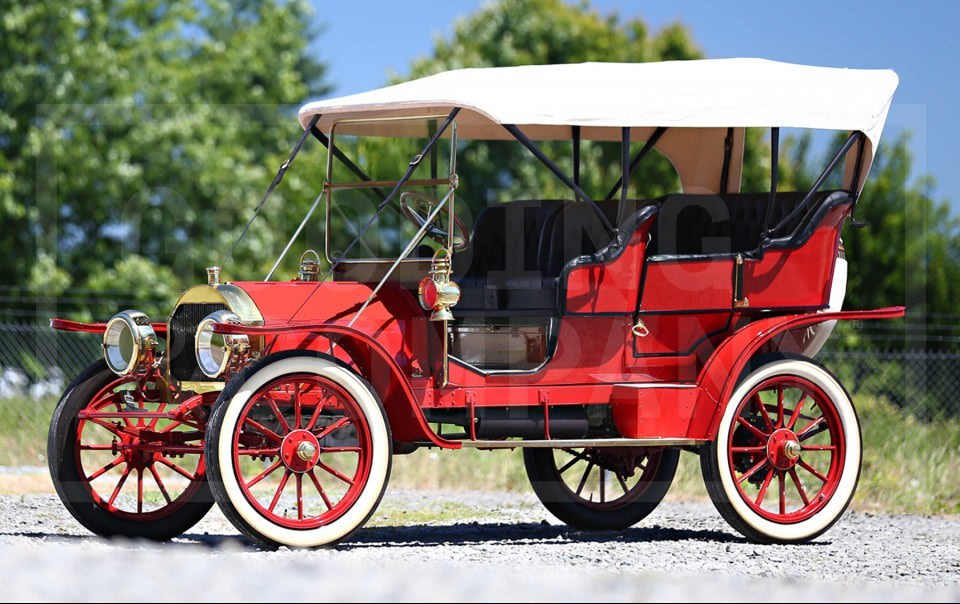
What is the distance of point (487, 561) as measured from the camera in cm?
692

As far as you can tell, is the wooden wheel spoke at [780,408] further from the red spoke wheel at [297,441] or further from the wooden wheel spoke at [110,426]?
Answer: the wooden wheel spoke at [110,426]

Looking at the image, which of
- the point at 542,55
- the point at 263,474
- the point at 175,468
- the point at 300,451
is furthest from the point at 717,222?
the point at 542,55

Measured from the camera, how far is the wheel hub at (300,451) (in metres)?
7.06

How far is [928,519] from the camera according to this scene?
10.3 m

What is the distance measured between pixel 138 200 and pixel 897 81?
2143 cm

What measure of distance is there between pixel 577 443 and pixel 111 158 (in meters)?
21.1

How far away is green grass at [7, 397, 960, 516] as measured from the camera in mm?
11320

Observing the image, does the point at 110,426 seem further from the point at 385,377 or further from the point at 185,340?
the point at 385,377

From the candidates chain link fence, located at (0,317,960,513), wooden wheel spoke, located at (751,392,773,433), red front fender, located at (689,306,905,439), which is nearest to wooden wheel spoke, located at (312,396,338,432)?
red front fender, located at (689,306,905,439)

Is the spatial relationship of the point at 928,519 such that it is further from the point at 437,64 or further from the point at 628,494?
the point at 437,64

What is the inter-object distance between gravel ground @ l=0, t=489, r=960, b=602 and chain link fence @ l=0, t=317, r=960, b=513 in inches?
45.3

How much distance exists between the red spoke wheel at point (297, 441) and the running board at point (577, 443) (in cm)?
60

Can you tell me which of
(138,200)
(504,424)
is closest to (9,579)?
(504,424)

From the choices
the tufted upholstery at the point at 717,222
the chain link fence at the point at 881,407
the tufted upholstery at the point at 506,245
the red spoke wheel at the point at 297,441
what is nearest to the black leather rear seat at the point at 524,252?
the tufted upholstery at the point at 506,245
